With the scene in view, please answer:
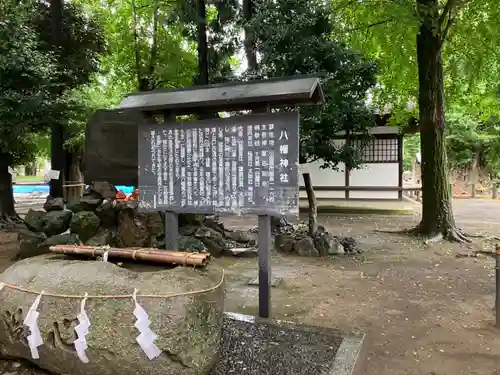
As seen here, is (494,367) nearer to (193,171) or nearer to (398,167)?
(193,171)

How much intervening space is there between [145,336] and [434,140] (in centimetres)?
927

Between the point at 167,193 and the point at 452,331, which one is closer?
the point at 452,331

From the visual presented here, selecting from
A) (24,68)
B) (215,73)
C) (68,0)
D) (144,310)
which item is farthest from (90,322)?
(68,0)

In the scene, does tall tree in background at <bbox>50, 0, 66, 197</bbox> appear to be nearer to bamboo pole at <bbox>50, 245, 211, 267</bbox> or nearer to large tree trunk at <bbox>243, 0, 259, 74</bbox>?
large tree trunk at <bbox>243, 0, 259, 74</bbox>

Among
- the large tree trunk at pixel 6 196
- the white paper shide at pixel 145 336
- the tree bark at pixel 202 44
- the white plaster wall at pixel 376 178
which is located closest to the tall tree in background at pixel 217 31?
the tree bark at pixel 202 44

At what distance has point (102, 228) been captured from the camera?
824cm

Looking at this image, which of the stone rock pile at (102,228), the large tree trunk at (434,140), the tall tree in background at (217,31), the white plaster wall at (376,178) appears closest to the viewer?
the stone rock pile at (102,228)

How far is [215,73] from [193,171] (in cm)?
805

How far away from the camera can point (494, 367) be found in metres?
3.68

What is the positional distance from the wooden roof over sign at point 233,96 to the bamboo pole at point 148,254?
181 cm

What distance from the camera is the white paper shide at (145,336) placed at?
267cm

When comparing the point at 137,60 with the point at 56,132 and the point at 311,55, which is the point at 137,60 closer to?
the point at 56,132

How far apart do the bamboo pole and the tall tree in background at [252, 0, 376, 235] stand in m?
5.69

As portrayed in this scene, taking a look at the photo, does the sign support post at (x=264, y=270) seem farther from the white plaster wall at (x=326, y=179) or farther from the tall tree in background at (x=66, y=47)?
the white plaster wall at (x=326, y=179)
